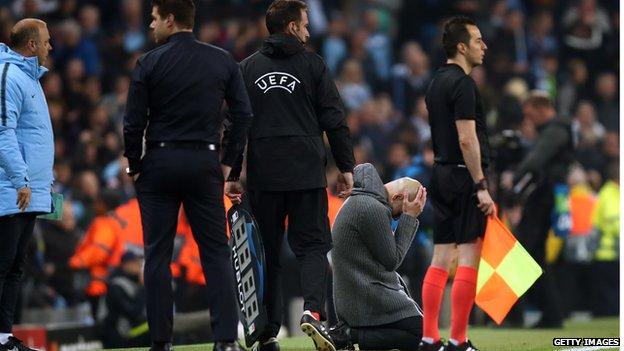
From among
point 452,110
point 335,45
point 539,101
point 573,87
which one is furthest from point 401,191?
point 573,87

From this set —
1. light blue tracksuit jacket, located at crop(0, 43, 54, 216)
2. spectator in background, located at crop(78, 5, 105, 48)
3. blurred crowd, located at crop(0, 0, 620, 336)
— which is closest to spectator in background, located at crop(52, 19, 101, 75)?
blurred crowd, located at crop(0, 0, 620, 336)

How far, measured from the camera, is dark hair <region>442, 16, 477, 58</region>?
9.19 m

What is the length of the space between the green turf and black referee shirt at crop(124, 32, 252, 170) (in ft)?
6.41

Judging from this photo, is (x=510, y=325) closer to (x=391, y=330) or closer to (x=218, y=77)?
(x=391, y=330)

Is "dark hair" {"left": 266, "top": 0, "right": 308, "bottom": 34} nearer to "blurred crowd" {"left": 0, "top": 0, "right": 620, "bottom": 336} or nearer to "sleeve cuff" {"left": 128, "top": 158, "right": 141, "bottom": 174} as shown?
"sleeve cuff" {"left": 128, "top": 158, "right": 141, "bottom": 174}

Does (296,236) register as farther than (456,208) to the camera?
No

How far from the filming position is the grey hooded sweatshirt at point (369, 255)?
916 centimetres

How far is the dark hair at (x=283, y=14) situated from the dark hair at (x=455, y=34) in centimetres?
91

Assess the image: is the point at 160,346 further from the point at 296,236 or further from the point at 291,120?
the point at 291,120

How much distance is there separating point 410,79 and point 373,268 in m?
11.6

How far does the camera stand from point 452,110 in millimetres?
9094

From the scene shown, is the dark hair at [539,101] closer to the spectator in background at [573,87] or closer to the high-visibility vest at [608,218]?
the high-visibility vest at [608,218]

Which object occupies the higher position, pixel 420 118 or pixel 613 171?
pixel 420 118

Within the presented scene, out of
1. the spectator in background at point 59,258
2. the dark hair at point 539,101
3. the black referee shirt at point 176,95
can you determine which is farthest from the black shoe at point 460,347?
the spectator in background at point 59,258
